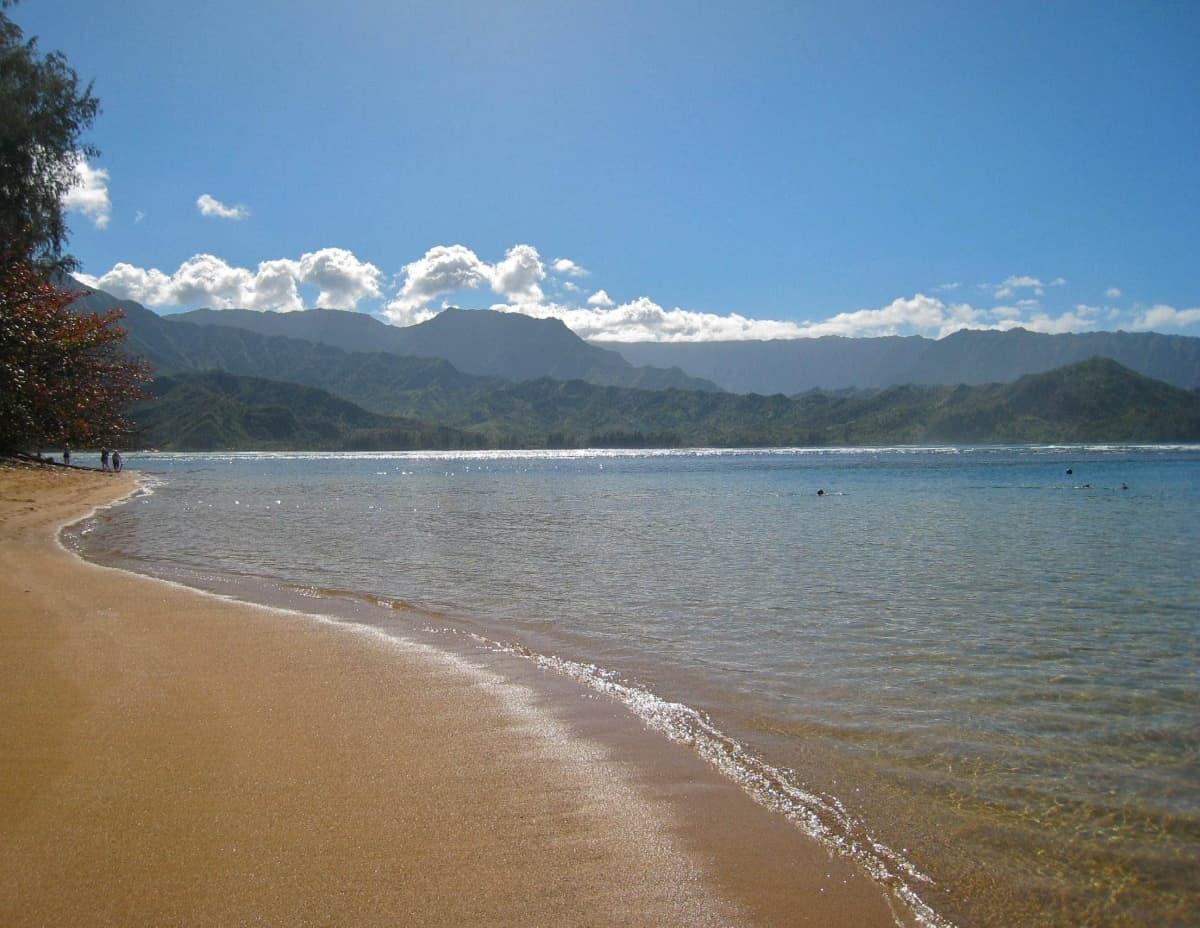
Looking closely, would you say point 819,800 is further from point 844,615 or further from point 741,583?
point 741,583

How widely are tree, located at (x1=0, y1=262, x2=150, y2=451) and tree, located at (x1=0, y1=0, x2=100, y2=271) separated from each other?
239 cm

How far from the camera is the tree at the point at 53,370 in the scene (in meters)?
30.4

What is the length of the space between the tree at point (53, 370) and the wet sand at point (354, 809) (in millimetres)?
27507

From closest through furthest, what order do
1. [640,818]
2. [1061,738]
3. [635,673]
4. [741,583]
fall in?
[640,818], [1061,738], [635,673], [741,583]

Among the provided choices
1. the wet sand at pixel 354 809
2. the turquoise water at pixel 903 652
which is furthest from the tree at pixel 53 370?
the wet sand at pixel 354 809

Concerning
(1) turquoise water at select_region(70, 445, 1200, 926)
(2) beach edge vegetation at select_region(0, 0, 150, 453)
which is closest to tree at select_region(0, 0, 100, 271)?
(2) beach edge vegetation at select_region(0, 0, 150, 453)

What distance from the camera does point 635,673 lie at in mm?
9695

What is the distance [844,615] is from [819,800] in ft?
24.8

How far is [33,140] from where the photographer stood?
36156 millimetres

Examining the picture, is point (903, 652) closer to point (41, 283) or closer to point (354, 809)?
point (354, 809)

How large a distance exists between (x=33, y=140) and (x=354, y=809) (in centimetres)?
4326

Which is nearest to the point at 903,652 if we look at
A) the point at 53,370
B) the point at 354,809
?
the point at 354,809

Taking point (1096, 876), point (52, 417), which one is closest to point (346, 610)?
point (1096, 876)

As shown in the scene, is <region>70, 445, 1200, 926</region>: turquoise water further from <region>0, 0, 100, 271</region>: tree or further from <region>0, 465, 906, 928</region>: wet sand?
<region>0, 0, 100, 271</region>: tree
